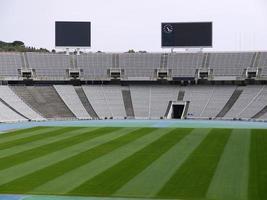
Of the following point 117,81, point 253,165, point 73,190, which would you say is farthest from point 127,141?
point 117,81

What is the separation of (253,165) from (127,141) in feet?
41.1

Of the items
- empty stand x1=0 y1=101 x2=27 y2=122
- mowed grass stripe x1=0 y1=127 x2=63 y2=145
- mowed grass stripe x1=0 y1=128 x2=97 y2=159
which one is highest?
mowed grass stripe x1=0 y1=128 x2=97 y2=159

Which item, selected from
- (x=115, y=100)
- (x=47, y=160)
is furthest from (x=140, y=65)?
(x=47, y=160)

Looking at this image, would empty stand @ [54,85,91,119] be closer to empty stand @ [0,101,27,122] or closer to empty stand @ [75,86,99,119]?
empty stand @ [75,86,99,119]

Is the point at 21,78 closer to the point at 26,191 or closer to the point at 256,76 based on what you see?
the point at 256,76

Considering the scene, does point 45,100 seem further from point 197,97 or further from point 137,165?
point 137,165

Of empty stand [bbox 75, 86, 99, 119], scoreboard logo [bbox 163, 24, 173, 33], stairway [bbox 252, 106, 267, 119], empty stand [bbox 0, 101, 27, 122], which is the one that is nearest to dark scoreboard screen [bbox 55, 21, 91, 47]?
empty stand [bbox 75, 86, 99, 119]

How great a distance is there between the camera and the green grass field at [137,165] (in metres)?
19.2

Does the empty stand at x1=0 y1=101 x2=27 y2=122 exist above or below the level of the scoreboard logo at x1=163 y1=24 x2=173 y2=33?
below

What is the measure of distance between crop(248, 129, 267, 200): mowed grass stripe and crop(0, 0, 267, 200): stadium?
7cm

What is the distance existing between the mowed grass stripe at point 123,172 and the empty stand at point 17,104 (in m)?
29.8

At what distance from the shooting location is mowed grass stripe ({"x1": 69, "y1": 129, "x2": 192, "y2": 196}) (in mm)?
19297

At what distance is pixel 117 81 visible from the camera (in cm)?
7394

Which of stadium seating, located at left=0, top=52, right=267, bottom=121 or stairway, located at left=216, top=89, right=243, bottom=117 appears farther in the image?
stadium seating, located at left=0, top=52, right=267, bottom=121
